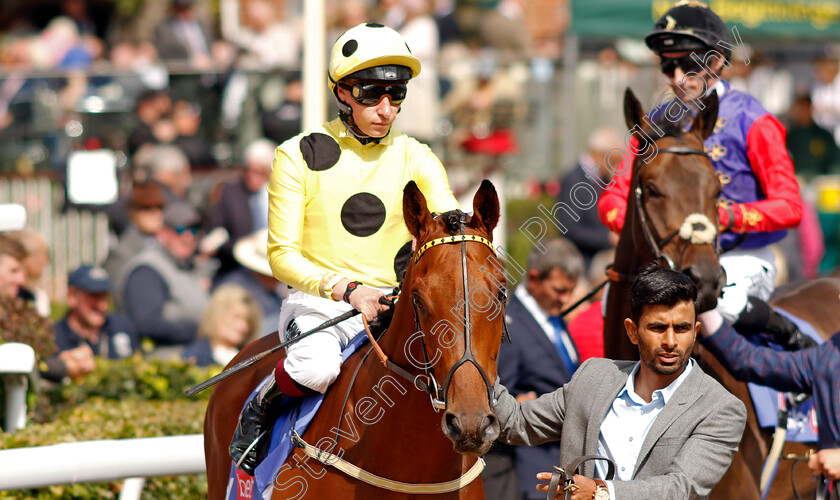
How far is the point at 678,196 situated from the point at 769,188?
78 cm

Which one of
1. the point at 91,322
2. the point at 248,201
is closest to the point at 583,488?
the point at 91,322

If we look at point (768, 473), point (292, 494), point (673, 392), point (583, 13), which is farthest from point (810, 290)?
point (583, 13)

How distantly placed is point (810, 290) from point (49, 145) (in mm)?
8201

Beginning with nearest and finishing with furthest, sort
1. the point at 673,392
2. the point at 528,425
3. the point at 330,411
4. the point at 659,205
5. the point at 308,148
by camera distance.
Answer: the point at 673,392, the point at 528,425, the point at 330,411, the point at 308,148, the point at 659,205

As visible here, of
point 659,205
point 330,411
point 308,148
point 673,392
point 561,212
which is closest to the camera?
point 673,392

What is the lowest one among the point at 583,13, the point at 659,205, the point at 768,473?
the point at 768,473

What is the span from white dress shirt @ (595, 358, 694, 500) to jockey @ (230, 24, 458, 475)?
1.01 m

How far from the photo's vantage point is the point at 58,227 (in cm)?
1112

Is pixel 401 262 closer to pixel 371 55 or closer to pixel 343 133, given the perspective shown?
pixel 343 133

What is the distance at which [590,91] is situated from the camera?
12.0 metres

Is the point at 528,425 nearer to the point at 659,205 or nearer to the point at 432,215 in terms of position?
the point at 432,215

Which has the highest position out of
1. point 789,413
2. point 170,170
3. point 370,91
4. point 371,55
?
point 371,55

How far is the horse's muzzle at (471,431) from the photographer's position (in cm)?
324

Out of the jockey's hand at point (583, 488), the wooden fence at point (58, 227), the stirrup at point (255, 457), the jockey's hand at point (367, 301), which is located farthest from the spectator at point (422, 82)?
the jockey's hand at point (583, 488)
